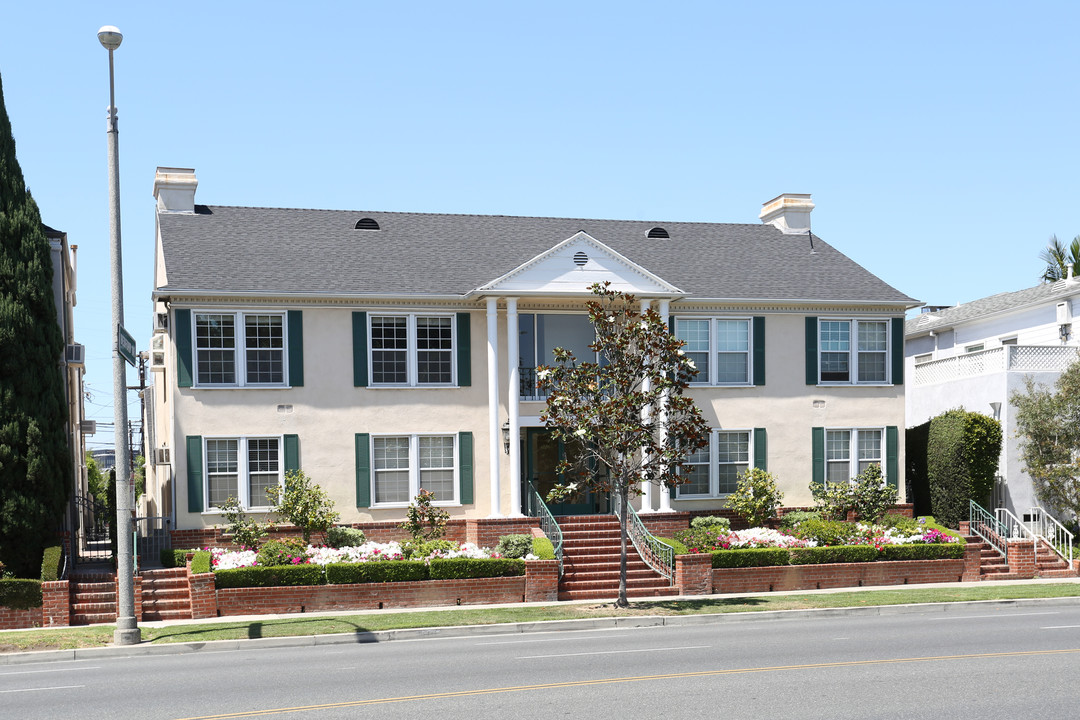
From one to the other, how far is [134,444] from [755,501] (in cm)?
4672

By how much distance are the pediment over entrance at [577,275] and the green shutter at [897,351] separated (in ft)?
21.6

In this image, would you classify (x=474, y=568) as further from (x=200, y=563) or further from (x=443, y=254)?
(x=443, y=254)

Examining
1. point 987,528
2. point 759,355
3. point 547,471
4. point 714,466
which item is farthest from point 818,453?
point 547,471

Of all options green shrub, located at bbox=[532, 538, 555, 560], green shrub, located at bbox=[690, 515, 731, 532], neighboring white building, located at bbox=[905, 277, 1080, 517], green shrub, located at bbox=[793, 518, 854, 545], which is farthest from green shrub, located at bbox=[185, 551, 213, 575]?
neighboring white building, located at bbox=[905, 277, 1080, 517]

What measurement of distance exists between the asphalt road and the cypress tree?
5679 millimetres

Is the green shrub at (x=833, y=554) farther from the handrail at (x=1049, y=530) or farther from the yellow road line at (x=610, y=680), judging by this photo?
the yellow road line at (x=610, y=680)

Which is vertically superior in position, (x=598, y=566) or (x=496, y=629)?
(x=598, y=566)

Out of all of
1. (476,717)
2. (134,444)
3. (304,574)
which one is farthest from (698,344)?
(134,444)

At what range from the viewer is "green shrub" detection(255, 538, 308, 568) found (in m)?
21.1

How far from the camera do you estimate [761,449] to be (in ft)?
89.1

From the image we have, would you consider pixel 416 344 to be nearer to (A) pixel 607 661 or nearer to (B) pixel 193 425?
(B) pixel 193 425

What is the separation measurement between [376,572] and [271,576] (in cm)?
201

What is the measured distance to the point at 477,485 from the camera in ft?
83.8

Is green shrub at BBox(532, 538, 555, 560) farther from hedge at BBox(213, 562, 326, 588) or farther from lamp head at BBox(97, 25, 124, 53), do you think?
lamp head at BBox(97, 25, 124, 53)
